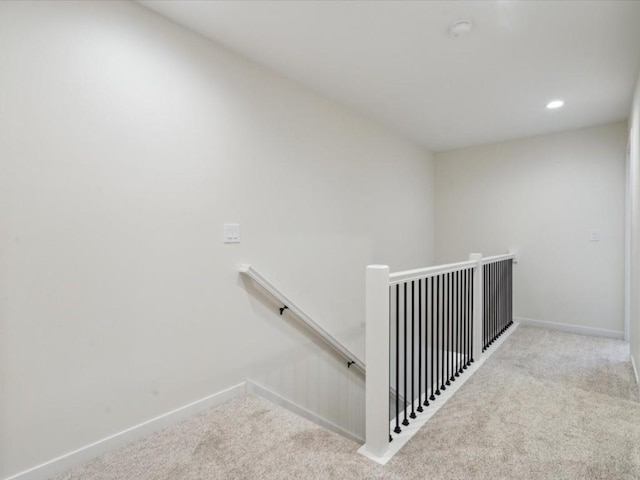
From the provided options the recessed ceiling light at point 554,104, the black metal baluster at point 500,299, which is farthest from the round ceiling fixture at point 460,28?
the black metal baluster at point 500,299

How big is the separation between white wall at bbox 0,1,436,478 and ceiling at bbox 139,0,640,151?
25cm

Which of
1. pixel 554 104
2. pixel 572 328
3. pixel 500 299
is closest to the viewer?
pixel 554 104

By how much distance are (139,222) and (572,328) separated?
419 centimetres

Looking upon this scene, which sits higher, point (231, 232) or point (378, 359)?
point (231, 232)

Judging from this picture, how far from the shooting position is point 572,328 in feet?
11.8

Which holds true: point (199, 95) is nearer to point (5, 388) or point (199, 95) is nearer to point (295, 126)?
point (295, 126)

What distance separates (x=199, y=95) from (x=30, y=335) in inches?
58.1

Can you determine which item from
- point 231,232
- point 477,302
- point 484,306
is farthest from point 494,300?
point 231,232

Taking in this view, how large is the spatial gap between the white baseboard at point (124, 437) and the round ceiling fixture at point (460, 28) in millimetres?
2474

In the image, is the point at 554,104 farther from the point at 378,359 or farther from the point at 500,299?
the point at 378,359

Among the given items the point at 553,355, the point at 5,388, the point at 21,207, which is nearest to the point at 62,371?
the point at 5,388

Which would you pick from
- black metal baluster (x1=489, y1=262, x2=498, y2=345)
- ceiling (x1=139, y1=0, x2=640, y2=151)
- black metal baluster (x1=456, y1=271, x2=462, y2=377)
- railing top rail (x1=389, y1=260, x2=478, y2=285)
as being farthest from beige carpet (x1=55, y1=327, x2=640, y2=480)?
ceiling (x1=139, y1=0, x2=640, y2=151)

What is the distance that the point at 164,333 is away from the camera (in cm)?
186

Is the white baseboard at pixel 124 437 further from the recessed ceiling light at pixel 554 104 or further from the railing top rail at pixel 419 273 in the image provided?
the recessed ceiling light at pixel 554 104
